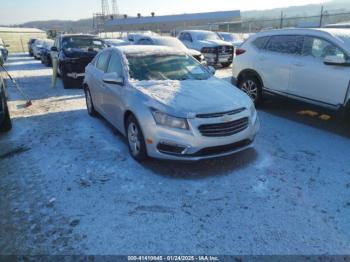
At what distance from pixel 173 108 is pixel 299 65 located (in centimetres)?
332

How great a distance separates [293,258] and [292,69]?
4341mm

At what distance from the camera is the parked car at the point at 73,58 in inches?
397

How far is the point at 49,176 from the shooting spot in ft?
→ 13.8

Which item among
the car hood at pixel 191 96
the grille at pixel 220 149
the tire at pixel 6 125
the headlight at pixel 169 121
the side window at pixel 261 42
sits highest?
the side window at pixel 261 42

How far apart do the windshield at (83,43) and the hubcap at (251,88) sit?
20.0 ft

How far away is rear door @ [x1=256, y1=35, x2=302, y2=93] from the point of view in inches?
244

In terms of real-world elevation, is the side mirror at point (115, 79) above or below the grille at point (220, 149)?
above

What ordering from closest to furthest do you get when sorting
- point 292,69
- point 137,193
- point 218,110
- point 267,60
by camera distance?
point 137,193 < point 218,110 < point 292,69 < point 267,60

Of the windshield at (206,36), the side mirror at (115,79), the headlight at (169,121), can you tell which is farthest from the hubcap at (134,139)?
the windshield at (206,36)

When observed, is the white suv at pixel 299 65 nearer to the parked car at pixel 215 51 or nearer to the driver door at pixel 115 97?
the driver door at pixel 115 97

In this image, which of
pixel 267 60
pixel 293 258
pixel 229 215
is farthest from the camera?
pixel 267 60

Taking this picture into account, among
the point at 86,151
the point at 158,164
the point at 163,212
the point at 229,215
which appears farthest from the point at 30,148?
the point at 229,215

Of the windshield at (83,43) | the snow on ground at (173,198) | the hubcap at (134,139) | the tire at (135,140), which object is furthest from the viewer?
the windshield at (83,43)

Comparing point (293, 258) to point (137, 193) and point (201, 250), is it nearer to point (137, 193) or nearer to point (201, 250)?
point (201, 250)
